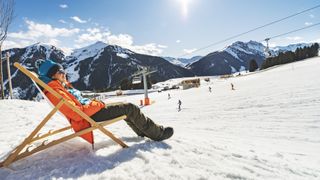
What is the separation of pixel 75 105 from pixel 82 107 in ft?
0.46

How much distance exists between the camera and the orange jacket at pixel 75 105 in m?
4.02

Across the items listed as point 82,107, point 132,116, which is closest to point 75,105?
point 82,107

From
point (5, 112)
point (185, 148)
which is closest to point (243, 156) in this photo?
point (185, 148)

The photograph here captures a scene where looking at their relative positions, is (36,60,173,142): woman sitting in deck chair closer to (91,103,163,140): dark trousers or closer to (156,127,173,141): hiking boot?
(91,103,163,140): dark trousers

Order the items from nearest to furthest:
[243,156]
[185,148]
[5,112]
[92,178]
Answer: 1. [92,178]
2. [243,156]
3. [185,148]
4. [5,112]

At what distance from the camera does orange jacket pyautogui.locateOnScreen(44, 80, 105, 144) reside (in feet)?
13.2

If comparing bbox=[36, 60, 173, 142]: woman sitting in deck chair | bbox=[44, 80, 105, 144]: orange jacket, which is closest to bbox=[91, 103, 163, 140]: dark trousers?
bbox=[36, 60, 173, 142]: woman sitting in deck chair

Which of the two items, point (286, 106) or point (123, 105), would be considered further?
point (286, 106)

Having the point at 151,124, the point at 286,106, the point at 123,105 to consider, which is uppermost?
the point at 123,105

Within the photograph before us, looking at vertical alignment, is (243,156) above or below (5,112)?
below

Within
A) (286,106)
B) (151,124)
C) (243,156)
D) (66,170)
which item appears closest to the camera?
(66,170)

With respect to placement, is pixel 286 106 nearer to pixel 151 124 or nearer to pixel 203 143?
pixel 203 143

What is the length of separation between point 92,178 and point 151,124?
1707 mm

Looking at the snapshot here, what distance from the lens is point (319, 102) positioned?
11.5 metres
